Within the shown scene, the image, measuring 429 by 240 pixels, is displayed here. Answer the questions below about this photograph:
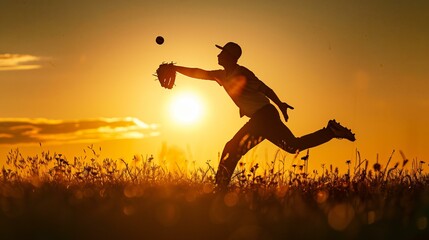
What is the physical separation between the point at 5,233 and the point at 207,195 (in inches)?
124

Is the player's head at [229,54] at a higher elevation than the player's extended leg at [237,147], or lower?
higher

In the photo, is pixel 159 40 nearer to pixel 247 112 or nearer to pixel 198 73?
pixel 198 73

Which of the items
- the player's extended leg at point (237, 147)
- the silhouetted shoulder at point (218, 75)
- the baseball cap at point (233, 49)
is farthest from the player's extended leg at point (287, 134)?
the baseball cap at point (233, 49)

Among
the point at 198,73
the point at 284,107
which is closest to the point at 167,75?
the point at 198,73

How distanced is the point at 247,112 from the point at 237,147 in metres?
0.58

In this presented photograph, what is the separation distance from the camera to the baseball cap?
421 inches

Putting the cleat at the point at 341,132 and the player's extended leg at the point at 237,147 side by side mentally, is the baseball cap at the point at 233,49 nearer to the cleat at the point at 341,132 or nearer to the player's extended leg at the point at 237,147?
the player's extended leg at the point at 237,147

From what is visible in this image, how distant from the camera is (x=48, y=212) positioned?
7.99 meters

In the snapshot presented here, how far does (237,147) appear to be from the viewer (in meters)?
10.6

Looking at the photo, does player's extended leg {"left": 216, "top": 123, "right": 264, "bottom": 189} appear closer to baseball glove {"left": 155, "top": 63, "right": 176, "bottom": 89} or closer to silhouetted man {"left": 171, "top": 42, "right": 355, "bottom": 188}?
silhouetted man {"left": 171, "top": 42, "right": 355, "bottom": 188}

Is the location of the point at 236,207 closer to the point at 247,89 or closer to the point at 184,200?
the point at 184,200

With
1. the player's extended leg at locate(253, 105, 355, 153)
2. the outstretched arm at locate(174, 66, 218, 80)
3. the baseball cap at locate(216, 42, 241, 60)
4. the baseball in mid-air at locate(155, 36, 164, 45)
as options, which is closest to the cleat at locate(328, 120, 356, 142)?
the player's extended leg at locate(253, 105, 355, 153)

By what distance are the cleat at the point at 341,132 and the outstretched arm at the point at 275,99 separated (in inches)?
40.5

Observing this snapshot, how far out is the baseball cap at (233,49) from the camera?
421 inches
